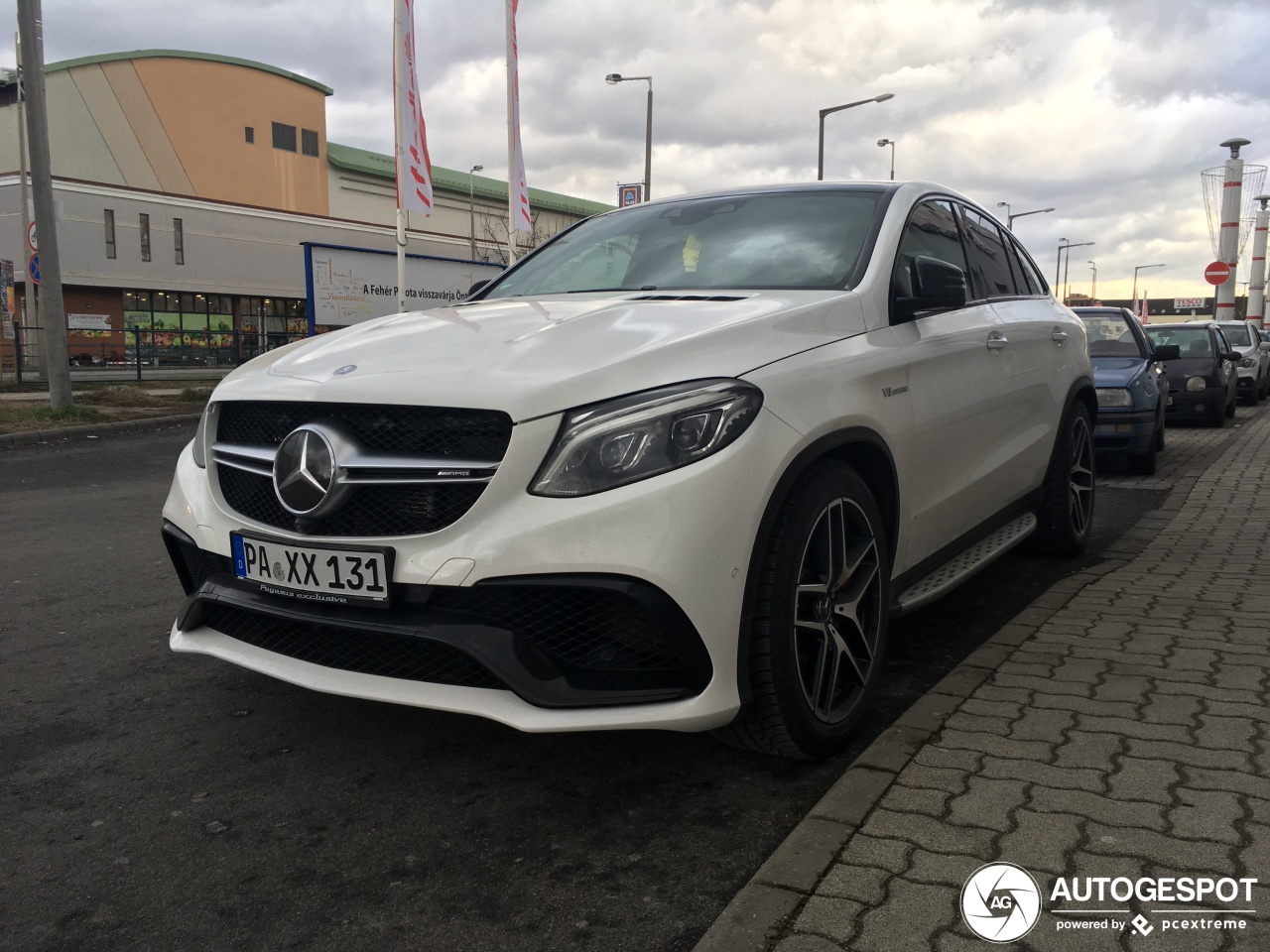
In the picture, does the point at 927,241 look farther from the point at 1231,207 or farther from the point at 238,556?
the point at 1231,207

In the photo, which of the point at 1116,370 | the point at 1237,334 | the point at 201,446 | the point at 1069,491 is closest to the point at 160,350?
the point at 1116,370

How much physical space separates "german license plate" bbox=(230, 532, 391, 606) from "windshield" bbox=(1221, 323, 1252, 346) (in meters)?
20.6

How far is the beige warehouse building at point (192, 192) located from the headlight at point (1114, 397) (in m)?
34.3

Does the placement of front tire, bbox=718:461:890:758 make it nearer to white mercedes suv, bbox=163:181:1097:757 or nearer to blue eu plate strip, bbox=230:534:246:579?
white mercedes suv, bbox=163:181:1097:757

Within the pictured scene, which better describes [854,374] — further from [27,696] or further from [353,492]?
[27,696]

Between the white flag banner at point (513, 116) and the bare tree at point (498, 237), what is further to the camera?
the bare tree at point (498, 237)

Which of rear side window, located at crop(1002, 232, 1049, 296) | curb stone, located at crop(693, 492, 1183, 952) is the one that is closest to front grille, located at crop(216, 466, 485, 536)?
curb stone, located at crop(693, 492, 1183, 952)

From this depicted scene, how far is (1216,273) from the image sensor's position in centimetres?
2669

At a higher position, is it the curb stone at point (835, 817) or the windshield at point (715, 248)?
the windshield at point (715, 248)

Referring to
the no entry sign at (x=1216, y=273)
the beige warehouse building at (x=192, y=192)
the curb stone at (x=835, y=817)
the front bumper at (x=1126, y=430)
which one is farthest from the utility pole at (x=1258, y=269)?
the curb stone at (x=835, y=817)

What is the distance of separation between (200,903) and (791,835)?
4.19 feet

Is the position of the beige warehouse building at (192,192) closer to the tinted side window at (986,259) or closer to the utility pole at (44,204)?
the utility pole at (44,204)

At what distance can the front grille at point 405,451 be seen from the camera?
248 centimetres

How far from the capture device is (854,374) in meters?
2.98
